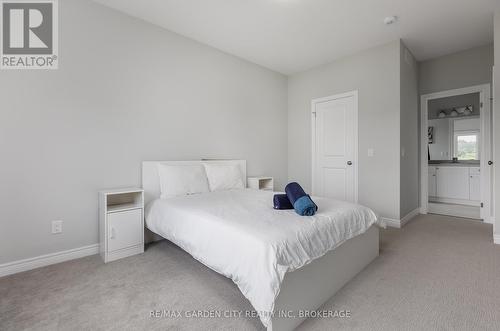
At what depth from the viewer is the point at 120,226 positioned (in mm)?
2365

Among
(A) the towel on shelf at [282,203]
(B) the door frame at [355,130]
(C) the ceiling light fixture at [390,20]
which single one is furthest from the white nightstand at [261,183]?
(C) the ceiling light fixture at [390,20]

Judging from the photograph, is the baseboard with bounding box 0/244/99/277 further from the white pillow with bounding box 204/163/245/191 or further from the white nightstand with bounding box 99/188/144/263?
the white pillow with bounding box 204/163/245/191

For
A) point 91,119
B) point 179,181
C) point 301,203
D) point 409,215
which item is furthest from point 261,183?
point 91,119

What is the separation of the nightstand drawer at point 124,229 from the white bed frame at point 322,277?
1.80m

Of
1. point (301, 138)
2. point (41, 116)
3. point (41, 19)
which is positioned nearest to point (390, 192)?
point (301, 138)

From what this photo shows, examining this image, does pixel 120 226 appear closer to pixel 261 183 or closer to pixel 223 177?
pixel 223 177

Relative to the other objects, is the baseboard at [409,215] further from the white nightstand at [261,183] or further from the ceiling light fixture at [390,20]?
the ceiling light fixture at [390,20]

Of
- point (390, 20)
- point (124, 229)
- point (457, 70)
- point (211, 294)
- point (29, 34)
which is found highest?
point (390, 20)

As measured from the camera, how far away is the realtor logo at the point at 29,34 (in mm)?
2078

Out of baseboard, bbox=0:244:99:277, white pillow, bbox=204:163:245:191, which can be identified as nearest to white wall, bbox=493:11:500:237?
white pillow, bbox=204:163:245:191

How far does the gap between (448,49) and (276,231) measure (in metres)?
4.37

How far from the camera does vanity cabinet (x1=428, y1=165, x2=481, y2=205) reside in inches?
178

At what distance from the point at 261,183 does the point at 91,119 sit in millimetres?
2680

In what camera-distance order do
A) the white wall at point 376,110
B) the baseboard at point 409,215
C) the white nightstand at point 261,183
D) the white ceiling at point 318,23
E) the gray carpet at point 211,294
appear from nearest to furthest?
the gray carpet at point 211,294 → the white ceiling at point 318,23 → the white wall at point 376,110 → the baseboard at point 409,215 → the white nightstand at point 261,183
